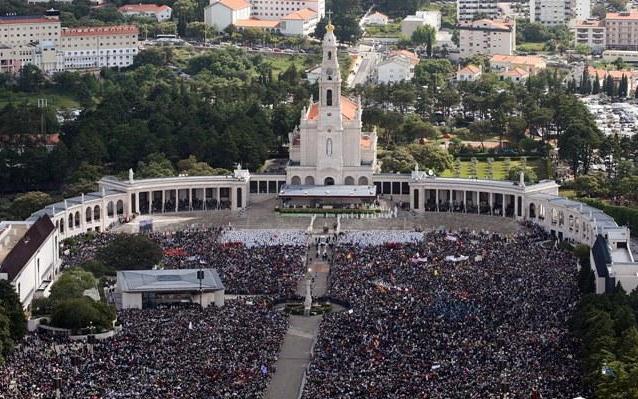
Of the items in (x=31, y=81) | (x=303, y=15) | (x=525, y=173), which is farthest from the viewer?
(x=303, y=15)

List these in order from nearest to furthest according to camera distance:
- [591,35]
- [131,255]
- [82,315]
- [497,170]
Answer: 1. [82,315]
2. [131,255]
3. [497,170]
4. [591,35]

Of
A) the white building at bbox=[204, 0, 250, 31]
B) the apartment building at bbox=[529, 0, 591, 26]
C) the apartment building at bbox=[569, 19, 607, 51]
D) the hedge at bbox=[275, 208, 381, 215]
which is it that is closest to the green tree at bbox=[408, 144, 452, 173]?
the hedge at bbox=[275, 208, 381, 215]

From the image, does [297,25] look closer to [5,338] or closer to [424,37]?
[424,37]

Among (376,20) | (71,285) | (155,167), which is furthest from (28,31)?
(71,285)

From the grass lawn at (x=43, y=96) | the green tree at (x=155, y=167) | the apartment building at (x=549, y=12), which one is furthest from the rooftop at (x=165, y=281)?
the apartment building at (x=549, y=12)

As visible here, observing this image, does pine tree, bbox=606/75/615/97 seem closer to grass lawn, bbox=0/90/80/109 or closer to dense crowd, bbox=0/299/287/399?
grass lawn, bbox=0/90/80/109
